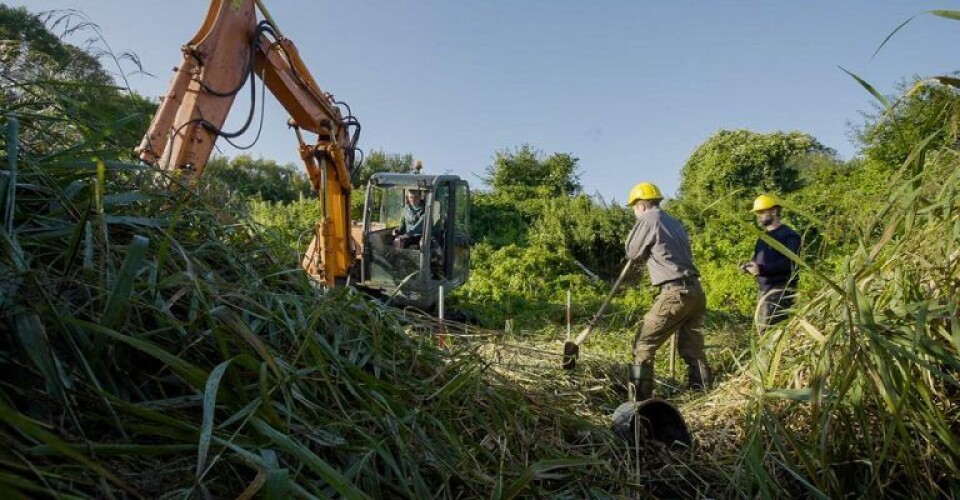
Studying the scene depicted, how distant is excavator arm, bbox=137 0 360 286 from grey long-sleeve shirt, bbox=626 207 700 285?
8.70ft

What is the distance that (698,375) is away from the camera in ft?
17.2

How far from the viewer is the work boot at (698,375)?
5.11 metres

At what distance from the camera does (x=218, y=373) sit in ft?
3.70

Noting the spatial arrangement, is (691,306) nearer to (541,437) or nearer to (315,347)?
(541,437)

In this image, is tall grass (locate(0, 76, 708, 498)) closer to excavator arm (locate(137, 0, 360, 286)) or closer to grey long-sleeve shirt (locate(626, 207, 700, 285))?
excavator arm (locate(137, 0, 360, 286))

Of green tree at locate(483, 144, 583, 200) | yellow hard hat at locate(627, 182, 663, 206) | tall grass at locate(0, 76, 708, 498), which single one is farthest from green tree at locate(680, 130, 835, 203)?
tall grass at locate(0, 76, 708, 498)

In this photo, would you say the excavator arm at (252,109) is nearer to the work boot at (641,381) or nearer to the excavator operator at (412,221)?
the excavator operator at (412,221)

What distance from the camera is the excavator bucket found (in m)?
2.46

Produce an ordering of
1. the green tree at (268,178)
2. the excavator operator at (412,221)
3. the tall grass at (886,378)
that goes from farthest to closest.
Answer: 1. the green tree at (268,178)
2. the excavator operator at (412,221)
3. the tall grass at (886,378)

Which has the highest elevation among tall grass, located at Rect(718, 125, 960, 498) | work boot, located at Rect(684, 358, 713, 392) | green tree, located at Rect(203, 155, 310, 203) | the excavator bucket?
green tree, located at Rect(203, 155, 310, 203)

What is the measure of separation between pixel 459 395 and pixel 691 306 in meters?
3.55

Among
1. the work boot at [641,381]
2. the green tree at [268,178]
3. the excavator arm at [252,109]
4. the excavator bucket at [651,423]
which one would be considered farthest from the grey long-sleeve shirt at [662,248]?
the green tree at [268,178]

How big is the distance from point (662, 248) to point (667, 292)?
37cm

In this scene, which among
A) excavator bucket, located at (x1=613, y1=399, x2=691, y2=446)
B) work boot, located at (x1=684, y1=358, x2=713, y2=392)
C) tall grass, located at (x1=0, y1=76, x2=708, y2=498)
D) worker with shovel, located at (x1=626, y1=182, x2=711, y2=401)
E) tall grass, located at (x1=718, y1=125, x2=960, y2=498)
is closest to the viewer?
tall grass, located at (x1=0, y1=76, x2=708, y2=498)
